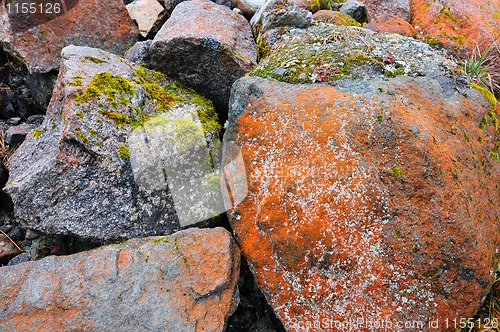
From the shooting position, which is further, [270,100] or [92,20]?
[92,20]

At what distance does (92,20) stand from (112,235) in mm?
2659

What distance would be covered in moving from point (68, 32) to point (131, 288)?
3.01 metres

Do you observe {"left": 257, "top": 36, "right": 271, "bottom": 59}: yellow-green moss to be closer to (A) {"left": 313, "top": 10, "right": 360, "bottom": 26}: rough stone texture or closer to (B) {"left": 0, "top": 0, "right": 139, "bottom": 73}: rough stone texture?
(A) {"left": 313, "top": 10, "right": 360, "bottom": 26}: rough stone texture

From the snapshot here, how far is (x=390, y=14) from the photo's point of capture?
16.3 feet

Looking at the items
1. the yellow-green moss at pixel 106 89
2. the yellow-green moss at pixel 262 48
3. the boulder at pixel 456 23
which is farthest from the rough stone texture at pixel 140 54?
the boulder at pixel 456 23

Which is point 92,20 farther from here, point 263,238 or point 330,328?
point 330,328

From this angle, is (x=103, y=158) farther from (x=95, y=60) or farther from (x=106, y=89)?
(x=95, y=60)

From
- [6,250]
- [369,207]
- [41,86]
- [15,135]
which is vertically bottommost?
[6,250]

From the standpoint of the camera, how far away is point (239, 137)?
3.11m

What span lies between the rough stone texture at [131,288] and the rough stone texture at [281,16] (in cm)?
245

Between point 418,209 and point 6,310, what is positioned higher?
point 418,209

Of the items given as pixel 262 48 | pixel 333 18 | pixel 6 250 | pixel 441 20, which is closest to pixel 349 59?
pixel 262 48

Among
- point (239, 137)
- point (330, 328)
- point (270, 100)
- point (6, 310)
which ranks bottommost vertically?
point (330, 328)

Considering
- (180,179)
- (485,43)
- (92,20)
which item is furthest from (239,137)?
(485,43)
